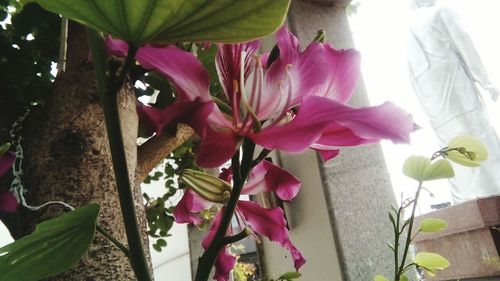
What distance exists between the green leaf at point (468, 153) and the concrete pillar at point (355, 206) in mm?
424

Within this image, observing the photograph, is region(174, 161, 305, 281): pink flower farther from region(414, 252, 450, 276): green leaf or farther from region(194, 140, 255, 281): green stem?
region(414, 252, 450, 276): green leaf

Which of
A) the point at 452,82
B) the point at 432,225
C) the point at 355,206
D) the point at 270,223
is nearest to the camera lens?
the point at 270,223

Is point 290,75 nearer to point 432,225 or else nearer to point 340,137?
point 340,137

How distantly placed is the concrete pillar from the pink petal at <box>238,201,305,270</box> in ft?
1.89

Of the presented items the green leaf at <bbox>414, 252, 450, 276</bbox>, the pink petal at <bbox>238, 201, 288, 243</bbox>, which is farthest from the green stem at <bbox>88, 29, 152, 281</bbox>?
the green leaf at <bbox>414, 252, 450, 276</bbox>

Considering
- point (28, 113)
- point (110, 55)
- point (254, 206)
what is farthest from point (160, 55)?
point (28, 113)

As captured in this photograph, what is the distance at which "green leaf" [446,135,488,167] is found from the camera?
50 centimetres

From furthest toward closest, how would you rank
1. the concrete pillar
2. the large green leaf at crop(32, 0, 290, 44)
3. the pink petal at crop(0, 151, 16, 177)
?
the concrete pillar
the pink petal at crop(0, 151, 16, 177)
the large green leaf at crop(32, 0, 290, 44)

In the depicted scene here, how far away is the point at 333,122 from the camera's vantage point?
23cm

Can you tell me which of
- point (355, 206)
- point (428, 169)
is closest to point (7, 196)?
point (428, 169)

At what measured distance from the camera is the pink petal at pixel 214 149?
23 cm

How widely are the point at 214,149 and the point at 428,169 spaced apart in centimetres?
39

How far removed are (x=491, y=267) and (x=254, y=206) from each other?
1198 mm

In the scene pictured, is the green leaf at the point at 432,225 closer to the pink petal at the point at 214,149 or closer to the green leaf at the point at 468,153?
the green leaf at the point at 468,153
